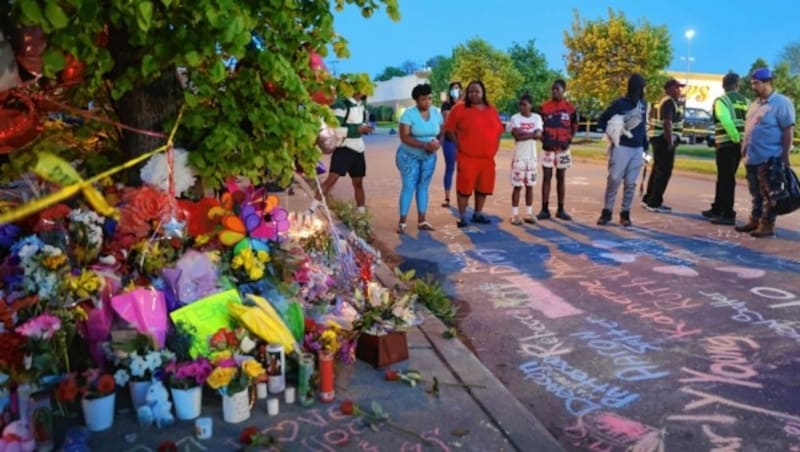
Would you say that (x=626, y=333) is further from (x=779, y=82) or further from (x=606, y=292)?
(x=779, y=82)

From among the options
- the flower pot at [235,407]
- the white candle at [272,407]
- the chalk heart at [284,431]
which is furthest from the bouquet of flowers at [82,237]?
the chalk heart at [284,431]

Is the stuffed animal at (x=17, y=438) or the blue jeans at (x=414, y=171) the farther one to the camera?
the blue jeans at (x=414, y=171)

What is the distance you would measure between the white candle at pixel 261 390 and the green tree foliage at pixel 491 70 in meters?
35.8

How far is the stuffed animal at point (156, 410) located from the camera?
9.80ft

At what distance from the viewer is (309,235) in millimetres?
4789

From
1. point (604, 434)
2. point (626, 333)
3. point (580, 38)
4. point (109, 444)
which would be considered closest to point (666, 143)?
point (626, 333)

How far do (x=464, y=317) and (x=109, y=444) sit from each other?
2622 millimetres

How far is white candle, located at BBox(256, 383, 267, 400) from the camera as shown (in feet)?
10.6

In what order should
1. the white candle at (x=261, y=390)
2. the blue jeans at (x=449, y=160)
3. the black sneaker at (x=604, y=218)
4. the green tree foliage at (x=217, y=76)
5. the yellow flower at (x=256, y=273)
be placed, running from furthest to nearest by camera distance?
the blue jeans at (x=449, y=160) < the black sneaker at (x=604, y=218) < the yellow flower at (x=256, y=273) < the white candle at (x=261, y=390) < the green tree foliage at (x=217, y=76)

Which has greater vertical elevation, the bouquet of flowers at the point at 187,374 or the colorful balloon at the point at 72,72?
the colorful balloon at the point at 72,72

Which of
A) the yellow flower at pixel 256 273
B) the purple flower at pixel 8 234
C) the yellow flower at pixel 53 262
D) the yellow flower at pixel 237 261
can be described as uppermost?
the purple flower at pixel 8 234

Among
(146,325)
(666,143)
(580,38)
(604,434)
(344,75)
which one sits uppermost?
(580,38)

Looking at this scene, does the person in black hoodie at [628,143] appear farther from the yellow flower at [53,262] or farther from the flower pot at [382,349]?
the yellow flower at [53,262]

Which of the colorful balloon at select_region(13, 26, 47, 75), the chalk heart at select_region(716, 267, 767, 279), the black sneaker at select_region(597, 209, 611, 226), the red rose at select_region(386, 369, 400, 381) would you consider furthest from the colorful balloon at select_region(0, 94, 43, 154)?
the black sneaker at select_region(597, 209, 611, 226)
